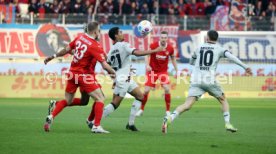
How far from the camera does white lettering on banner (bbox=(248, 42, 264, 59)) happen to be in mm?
36750

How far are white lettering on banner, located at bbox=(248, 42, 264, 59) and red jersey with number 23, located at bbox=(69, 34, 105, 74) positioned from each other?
74.1ft

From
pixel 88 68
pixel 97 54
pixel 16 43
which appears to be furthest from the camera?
pixel 16 43

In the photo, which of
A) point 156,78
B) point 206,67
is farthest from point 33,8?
point 206,67

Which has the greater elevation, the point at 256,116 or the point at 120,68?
the point at 120,68

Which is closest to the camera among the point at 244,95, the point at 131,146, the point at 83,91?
the point at 131,146

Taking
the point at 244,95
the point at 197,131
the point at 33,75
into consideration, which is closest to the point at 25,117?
the point at 197,131

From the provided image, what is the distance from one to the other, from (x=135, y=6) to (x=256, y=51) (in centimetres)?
640

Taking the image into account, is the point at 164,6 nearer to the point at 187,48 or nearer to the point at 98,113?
the point at 187,48

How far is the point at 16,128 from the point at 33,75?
1848cm

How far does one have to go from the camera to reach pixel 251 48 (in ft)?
121

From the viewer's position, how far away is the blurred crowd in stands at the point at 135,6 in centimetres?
3556

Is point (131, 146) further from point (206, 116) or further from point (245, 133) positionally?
point (206, 116)

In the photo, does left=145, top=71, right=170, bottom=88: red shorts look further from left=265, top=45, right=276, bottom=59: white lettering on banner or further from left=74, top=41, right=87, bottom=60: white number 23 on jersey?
left=265, top=45, right=276, bottom=59: white lettering on banner

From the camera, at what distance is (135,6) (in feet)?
120
